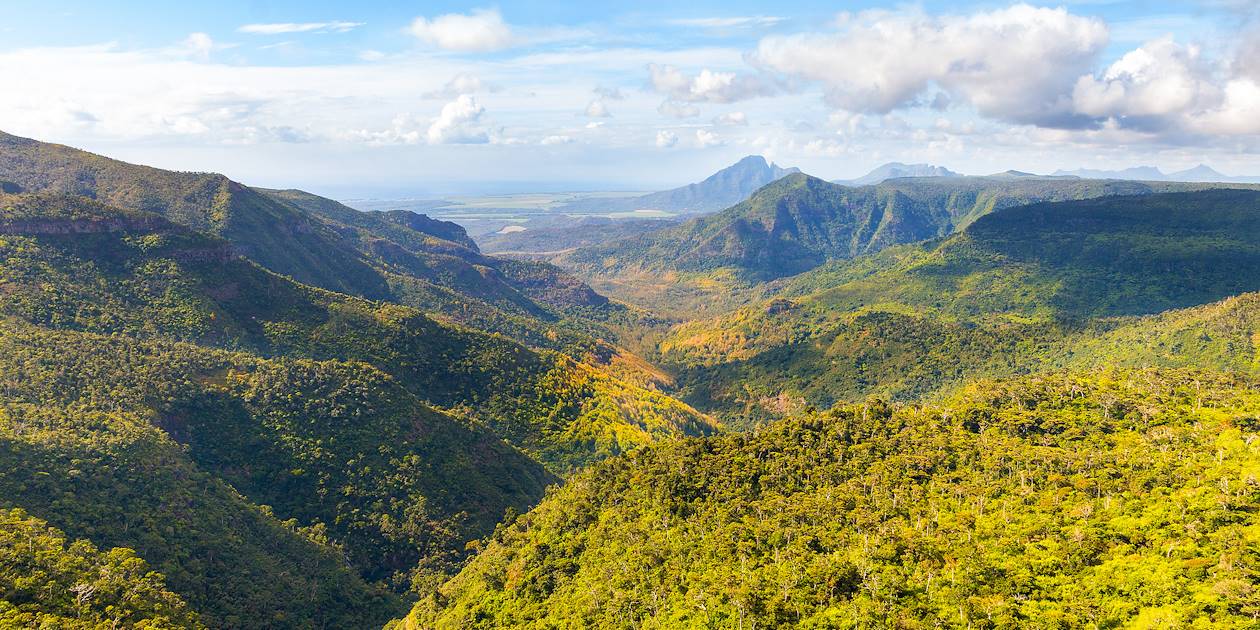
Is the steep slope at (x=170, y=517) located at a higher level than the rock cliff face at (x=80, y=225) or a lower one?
lower

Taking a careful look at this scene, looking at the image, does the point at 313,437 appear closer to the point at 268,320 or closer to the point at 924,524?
the point at 268,320

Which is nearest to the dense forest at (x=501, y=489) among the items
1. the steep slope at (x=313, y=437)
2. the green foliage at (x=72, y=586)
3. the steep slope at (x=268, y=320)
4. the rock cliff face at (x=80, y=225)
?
the green foliage at (x=72, y=586)

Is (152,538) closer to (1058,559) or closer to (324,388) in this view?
(324,388)

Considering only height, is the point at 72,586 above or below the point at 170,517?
above

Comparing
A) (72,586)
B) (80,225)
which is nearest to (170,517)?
(72,586)

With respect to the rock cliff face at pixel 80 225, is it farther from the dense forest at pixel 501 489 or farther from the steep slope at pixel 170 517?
the steep slope at pixel 170 517

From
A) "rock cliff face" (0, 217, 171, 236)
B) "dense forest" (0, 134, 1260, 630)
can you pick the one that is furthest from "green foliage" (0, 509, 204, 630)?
"rock cliff face" (0, 217, 171, 236)

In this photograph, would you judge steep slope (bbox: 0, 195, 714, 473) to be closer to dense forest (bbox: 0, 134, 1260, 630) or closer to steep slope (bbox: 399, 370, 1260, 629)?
dense forest (bbox: 0, 134, 1260, 630)
